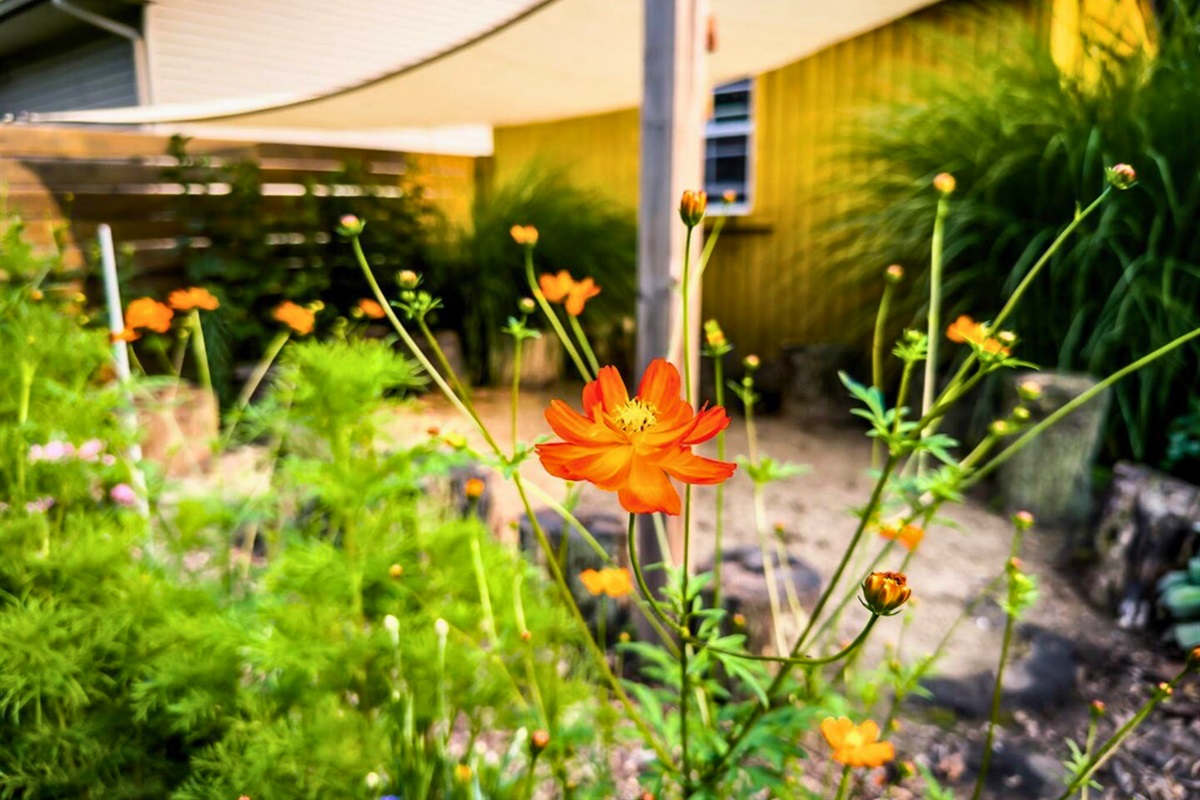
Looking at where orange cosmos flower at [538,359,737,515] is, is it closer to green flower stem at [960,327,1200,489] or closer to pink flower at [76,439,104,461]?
green flower stem at [960,327,1200,489]

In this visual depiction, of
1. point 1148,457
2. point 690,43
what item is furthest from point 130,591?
point 1148,457

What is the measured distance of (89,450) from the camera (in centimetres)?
120

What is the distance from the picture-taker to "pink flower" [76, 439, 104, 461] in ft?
3.88

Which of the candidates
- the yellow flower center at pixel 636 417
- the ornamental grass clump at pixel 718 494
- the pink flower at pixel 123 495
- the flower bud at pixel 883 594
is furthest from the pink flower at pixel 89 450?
the flower bud at pixel 883 594

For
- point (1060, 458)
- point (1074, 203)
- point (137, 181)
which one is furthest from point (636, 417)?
point (137, 181)

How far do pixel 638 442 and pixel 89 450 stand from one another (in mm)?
1059

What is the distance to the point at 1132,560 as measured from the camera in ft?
6.81

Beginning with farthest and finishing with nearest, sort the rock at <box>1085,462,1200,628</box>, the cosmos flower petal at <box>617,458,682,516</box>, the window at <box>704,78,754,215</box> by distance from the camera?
1. the window at <box>704,78,754,215</box>
2. the rock at <box>1085,462,1200,628</box>
3. the cosmos flower petal at <box>617,458,682,516</box>

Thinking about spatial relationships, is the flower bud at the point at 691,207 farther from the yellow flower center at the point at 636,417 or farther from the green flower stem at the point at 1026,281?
the green flower stem at the point at 1026,281

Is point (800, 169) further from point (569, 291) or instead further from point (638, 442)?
point (638, 442)

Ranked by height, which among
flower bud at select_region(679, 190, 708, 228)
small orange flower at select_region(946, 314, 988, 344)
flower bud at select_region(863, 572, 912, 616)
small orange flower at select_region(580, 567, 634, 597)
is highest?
flower bud at select_region(679, 190, 708, 228)

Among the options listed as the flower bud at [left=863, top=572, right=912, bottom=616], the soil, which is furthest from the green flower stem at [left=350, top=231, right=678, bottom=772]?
the soil

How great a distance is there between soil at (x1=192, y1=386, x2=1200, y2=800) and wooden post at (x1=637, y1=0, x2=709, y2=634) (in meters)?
0.48

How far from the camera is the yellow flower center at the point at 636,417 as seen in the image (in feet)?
1.59
